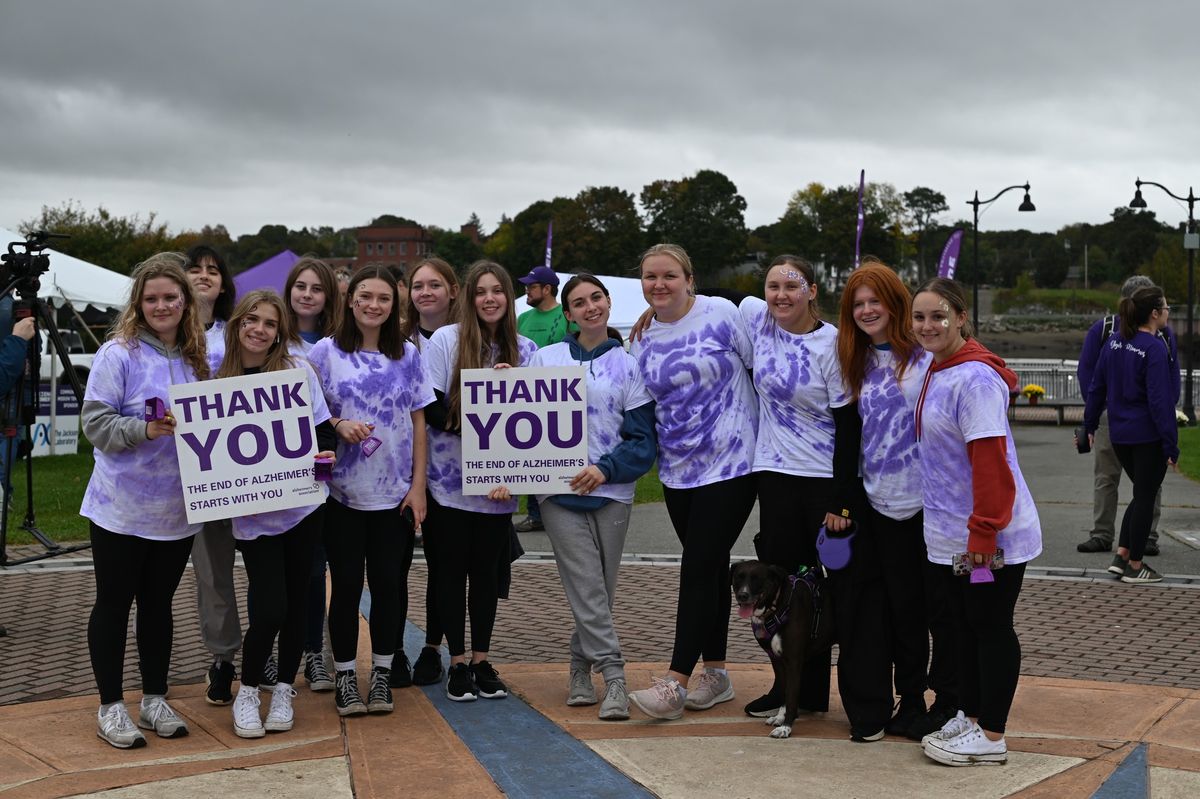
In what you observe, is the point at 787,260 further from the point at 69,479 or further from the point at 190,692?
the point at 69,479

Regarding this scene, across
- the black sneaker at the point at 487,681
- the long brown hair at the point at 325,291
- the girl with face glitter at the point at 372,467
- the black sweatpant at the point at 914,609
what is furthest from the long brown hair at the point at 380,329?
the black sweatpant at the point at 914,609

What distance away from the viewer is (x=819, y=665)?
5547 mm

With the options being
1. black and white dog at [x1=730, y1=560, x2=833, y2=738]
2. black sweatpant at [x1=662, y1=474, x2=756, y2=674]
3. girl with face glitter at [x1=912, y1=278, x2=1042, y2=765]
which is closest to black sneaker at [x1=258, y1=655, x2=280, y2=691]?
black sweatpant at [x1=662, y1=474, x2=756, y2=674]

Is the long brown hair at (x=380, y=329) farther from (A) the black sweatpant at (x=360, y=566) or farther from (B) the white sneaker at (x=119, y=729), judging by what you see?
(B) the white sneaker at (x=119, y=729)

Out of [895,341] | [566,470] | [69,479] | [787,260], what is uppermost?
[787,260]

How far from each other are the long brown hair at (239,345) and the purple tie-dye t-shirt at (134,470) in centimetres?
31

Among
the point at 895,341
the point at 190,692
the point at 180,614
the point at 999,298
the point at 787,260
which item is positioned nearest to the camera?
the point at 895,341

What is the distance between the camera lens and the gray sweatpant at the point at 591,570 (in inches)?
221

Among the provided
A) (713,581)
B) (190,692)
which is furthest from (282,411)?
(713,581)

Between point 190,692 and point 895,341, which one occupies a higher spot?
point 895,341

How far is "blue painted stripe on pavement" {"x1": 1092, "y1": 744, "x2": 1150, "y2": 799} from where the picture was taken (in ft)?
14.5

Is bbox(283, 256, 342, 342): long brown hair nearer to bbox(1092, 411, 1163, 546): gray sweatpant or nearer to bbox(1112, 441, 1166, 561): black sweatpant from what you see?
bbox(1112, 441, 1166, 561): black sweatpant

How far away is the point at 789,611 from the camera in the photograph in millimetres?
5203

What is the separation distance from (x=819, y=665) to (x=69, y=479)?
12.5m
